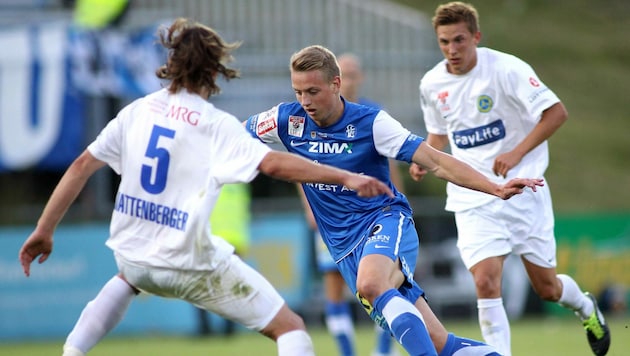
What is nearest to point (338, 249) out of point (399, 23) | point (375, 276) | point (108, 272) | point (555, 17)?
point (375, 276)

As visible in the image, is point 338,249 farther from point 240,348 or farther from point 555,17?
point 555,17

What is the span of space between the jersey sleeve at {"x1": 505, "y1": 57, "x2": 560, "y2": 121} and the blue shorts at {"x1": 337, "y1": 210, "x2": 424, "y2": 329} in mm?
1356

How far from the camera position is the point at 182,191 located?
541 centimetres

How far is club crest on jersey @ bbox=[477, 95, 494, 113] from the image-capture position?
7098mm

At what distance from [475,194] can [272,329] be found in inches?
88.9

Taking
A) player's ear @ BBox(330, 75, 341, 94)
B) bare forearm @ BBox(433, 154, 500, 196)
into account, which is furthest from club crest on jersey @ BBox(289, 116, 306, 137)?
bare forearm @ BBox(433, 154, 500, 196)

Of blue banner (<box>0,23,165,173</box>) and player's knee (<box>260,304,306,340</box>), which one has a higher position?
player's knee (<box>260,304,306,340</box>)

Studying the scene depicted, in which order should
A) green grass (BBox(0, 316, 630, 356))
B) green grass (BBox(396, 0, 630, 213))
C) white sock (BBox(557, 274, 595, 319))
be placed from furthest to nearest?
1. green grass (BBox(396, 0, 630, 213))
2. green grass (BBox(0, 316, 630, 356))
3. white sock (BBox(557, 274, 595, 319))

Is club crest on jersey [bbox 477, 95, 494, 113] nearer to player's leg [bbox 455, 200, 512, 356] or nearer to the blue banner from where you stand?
player's leg [bbox 455, 200, 512, 356]

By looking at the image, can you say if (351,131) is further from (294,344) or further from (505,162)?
(294,344)

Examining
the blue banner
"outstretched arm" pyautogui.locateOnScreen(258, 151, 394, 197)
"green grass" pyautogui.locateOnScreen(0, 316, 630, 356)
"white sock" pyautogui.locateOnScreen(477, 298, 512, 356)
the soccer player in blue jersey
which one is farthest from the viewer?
the blue banner

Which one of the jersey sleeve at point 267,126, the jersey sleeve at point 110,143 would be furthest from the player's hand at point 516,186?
the jersey sleeve at point 110,143

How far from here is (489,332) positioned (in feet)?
22.6

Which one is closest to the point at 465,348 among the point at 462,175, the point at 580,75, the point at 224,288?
the point at 462,175
